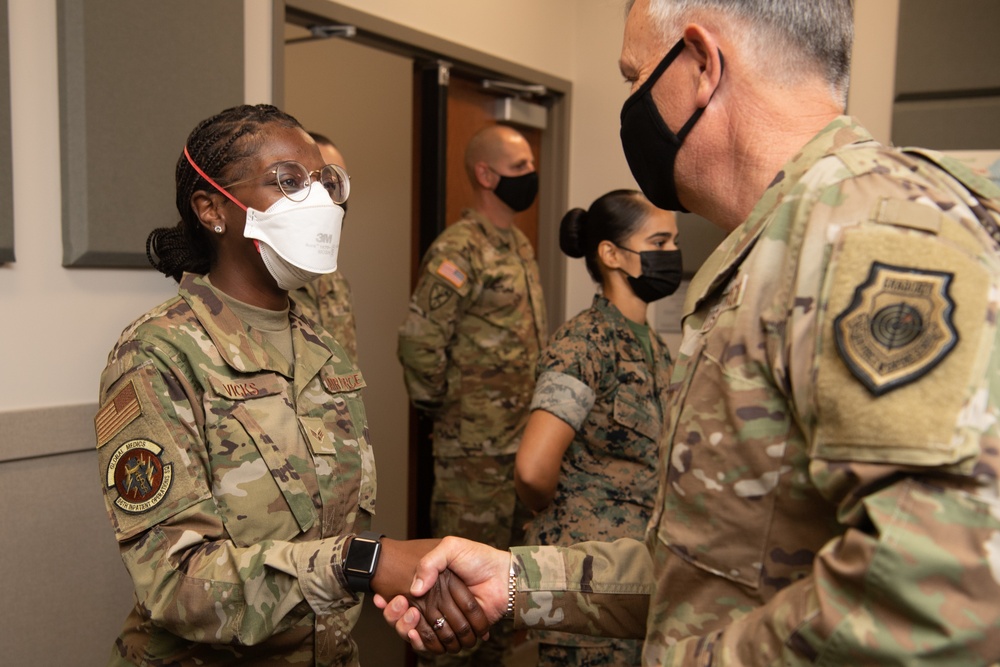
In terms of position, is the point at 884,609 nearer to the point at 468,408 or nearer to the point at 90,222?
the point at 90,222

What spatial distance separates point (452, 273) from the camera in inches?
125

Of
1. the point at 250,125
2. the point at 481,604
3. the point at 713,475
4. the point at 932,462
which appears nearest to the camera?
the point at 932,462

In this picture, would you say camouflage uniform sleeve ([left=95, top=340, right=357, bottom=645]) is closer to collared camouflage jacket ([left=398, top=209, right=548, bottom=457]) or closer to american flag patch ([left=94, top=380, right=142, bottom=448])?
american flag patch ([left=94, top=380, right=142, bottom=448])

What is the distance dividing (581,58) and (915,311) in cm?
386

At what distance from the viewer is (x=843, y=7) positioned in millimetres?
1008

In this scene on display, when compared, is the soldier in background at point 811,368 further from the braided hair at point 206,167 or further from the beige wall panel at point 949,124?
the beige wall panel at point 949,124

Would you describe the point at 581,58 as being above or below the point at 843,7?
above

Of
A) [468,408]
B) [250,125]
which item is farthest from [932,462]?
[468,408]

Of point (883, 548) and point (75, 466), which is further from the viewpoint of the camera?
point (75, 466)

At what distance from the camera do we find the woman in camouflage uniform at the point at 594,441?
6.70 feet

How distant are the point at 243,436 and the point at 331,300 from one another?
Answer: 5.38ft

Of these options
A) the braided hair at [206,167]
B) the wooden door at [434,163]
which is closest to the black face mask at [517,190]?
the wooden door at [434,163]

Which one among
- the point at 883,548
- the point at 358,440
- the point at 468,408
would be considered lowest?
the point at 468,408

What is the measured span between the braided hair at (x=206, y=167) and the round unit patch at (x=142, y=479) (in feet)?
1.43
